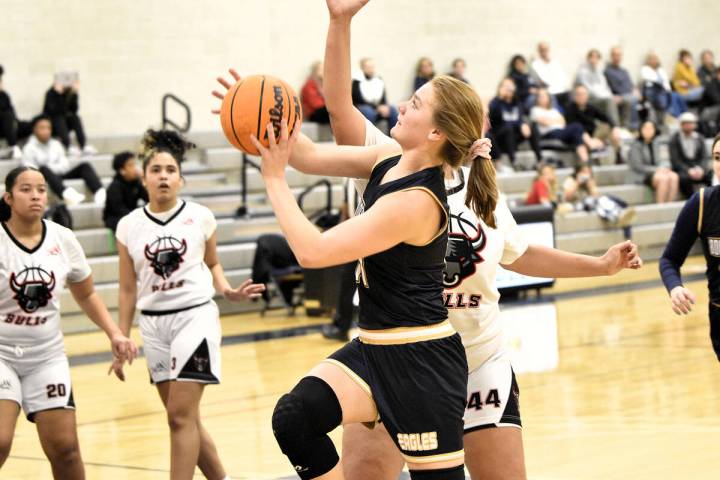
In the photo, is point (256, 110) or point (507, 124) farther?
point (507, 124)

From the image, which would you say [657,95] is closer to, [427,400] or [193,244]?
[193,244]

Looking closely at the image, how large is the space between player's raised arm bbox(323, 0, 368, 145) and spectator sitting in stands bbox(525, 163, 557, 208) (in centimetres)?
1283

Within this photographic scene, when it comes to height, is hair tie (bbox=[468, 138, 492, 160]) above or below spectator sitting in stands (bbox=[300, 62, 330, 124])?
above

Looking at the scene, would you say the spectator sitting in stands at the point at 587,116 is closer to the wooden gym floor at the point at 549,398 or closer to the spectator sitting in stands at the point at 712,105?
the spectator sitting in stands at the point at 712,105

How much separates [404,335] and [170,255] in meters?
2.55

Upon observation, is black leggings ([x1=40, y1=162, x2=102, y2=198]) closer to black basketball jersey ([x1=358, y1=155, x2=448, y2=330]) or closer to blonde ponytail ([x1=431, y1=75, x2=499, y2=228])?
blonde ponytail ([x1=431, y1=75, x2=499, y2=228])

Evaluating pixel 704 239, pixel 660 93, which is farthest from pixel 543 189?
pixel 704 239

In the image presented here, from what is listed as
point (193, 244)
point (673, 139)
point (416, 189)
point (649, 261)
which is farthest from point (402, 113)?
point (673, 139)

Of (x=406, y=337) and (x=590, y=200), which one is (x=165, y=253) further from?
(x=590, y=200)

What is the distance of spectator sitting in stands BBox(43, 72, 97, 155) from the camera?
50.8 feet

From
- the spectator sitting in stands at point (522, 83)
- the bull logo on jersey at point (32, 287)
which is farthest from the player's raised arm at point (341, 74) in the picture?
the spectator sitting in stands at point (522, 83)

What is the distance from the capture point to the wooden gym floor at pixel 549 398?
6.74 meters

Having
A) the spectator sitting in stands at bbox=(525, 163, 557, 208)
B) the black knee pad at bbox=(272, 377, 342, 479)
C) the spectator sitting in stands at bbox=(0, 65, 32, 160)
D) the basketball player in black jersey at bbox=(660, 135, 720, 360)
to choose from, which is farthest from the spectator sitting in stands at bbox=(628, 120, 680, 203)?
the black knee pad at bbox=(272, 377, 342, 479)

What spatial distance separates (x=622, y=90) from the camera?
22.4 m
